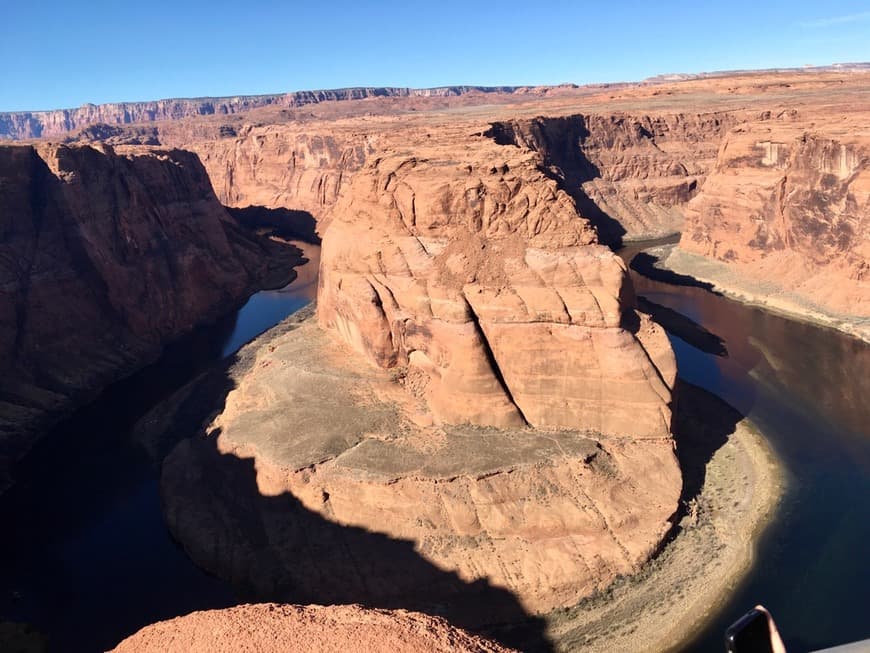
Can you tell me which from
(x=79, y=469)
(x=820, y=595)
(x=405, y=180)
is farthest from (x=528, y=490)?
(x=79, y=469)

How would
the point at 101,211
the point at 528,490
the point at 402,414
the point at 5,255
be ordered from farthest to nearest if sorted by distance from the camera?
the point at 101,211 < the point at 5,255 < the point at 402,414 < the point at 528,490

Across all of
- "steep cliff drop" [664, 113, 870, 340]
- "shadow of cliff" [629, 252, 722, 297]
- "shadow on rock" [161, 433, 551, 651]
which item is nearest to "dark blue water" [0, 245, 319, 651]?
"shadow on rock" [161, 433, 551, 651]

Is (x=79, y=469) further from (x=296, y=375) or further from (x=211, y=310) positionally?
(x=211, y=310)

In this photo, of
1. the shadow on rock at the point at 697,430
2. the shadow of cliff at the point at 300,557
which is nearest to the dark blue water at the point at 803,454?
the shadow on rock at the point at 697,430

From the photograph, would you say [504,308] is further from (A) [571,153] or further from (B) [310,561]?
(A) [571,153]

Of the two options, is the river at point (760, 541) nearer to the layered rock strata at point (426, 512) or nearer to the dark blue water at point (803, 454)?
the dark blue water at point (803, 454)

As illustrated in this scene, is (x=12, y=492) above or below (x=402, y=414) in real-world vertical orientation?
below
